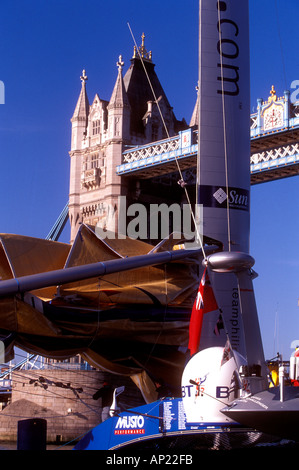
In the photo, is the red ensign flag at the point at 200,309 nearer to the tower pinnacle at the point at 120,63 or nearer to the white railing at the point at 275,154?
the white railing at the point at 275,154

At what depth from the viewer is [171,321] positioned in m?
25.8

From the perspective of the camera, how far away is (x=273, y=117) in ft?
180

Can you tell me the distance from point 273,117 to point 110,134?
18650 millimetres

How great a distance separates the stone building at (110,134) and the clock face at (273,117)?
14.9 meters

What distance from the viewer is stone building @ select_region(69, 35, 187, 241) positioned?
228 ft

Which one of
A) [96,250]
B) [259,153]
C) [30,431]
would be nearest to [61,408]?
[259,153]

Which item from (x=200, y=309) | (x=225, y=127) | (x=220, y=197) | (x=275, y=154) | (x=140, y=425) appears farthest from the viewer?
(x=275, y=154)

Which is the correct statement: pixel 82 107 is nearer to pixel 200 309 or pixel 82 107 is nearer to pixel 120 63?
pixel 120 63

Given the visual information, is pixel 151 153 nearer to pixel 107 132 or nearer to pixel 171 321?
pixel 107 132

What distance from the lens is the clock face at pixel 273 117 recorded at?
54403 millimetres

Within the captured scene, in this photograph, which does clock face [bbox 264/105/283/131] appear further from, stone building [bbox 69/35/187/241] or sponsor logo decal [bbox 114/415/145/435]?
sponsor logo decal [bbox 114/415/145/435]

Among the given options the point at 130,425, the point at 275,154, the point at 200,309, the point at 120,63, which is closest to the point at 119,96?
the point at 120,63

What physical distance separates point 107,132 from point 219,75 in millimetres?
45185

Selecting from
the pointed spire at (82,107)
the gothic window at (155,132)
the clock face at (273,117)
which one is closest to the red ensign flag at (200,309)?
the clock face at (273,117)
